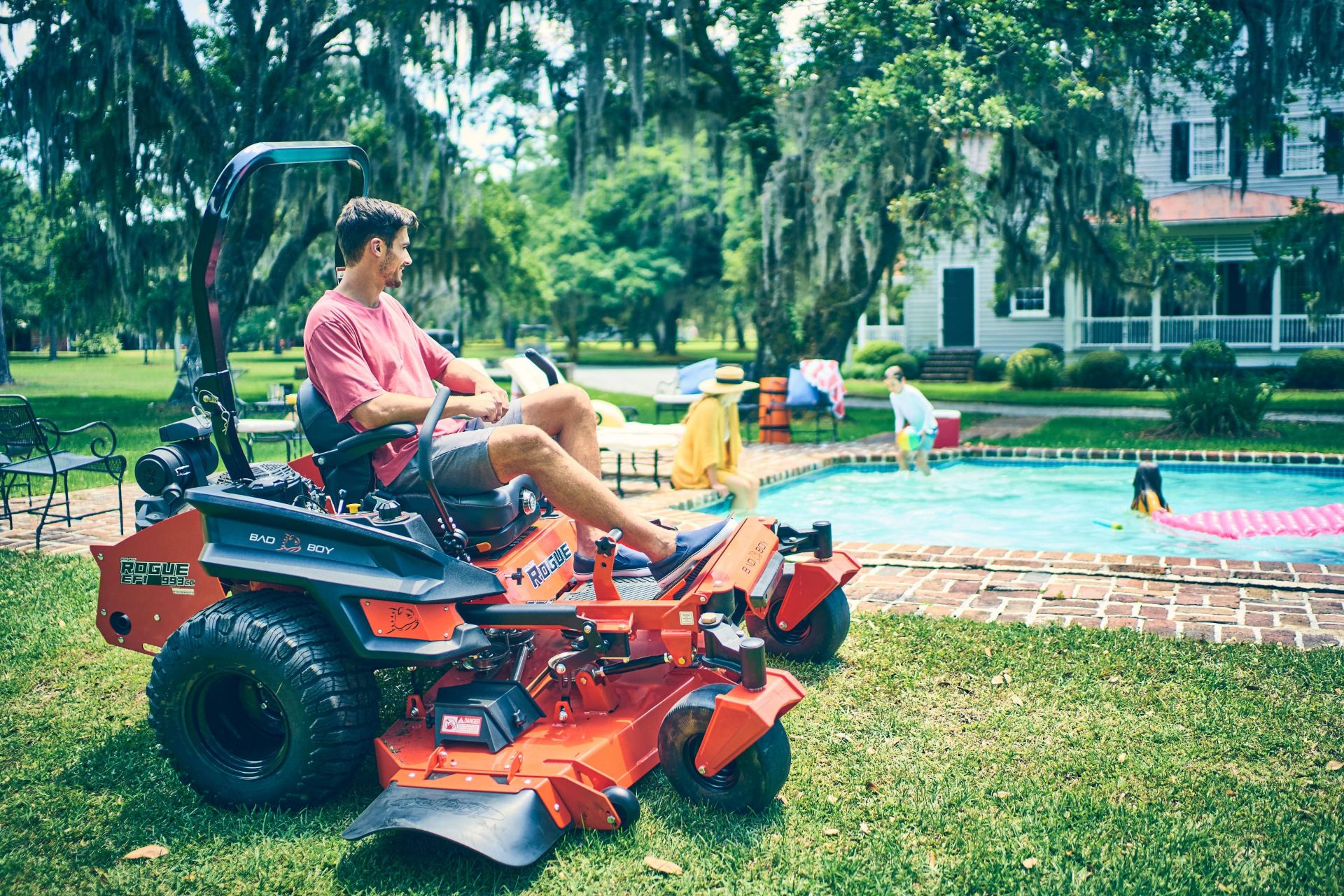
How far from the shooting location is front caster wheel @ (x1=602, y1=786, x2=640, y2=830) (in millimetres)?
3193

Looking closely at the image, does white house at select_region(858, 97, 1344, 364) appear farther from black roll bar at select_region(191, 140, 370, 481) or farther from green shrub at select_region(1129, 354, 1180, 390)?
black roll bar at select_region(191, 140, 370, 481)

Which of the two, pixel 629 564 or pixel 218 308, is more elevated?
pixel 218 308

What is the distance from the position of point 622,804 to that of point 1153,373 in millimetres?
20233

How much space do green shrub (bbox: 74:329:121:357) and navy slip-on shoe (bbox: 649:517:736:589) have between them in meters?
20.2

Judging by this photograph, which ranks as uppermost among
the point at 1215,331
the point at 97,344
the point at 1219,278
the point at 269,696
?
the point at 1219,278

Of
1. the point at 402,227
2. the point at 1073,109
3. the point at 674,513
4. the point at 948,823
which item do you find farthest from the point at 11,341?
the point at 948,823

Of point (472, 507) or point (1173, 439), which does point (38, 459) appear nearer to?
point (472, 507)

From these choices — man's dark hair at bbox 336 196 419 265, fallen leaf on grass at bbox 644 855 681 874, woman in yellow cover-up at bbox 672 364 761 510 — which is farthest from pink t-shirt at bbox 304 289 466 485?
woman in yellow cover-up at bbox 672 364 761 510

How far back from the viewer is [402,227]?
383cm

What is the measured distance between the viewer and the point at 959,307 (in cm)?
2633

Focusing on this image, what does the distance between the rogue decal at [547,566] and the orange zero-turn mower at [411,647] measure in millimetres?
15

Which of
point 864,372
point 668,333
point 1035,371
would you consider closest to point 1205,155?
point 1035,371

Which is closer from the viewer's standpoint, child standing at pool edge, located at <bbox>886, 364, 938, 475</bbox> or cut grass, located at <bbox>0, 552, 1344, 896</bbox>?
cut grass, located at <bbox>0, 552, 1344, 896</bbox>

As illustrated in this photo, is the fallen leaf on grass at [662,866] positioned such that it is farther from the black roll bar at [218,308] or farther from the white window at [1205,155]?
the white window at [1205,155]
